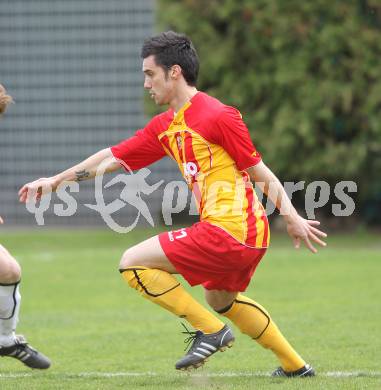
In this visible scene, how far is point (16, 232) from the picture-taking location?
62.1 feet

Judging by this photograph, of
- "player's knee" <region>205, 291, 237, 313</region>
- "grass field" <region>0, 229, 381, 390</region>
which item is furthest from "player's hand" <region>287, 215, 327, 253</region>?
"grass field" <region>0, 229, 381, 390</region>

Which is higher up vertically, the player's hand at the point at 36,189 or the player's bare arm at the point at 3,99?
the player's bare arm at the point at 3,99

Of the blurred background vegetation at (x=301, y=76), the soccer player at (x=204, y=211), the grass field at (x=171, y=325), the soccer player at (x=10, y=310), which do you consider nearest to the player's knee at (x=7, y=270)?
the soccer player at (x=10, y=310)

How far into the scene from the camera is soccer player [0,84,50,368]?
5.93 meters

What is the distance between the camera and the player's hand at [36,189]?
589 cm

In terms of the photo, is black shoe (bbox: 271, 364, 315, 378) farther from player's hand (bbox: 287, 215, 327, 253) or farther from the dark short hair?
the dark short hair

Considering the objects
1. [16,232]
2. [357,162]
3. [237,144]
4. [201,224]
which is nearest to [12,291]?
[201,224]

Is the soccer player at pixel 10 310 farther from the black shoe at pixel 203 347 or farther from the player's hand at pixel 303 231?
the player's hand at pixel 303 231

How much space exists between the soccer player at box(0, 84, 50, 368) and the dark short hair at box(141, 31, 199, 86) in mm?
931

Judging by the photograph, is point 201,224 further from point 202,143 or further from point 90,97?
point 90,97

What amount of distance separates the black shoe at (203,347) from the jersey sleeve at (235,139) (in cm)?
88

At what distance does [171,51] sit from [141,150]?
65cm

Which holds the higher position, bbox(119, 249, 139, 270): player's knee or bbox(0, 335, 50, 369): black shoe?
bbox(119, 249, 139, 270): player's knee

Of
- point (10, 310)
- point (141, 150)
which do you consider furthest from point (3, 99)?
point (10, 310)
